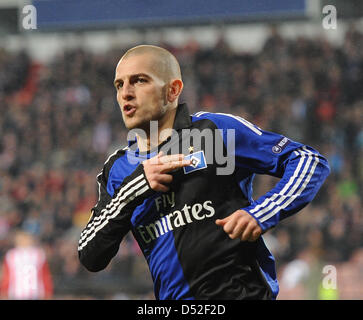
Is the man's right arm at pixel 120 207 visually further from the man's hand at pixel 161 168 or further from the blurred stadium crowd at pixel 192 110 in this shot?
the blurred stadium crowd at pixel 192 110

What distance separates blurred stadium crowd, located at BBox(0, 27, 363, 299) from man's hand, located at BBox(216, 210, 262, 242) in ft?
18.6

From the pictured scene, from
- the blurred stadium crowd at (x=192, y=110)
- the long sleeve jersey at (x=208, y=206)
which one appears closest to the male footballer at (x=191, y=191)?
the long sleeve jersey at (x=208, y=206)

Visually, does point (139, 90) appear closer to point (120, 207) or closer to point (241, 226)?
point (120, 207)

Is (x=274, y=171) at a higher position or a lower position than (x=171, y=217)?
higher

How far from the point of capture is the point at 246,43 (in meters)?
14.1

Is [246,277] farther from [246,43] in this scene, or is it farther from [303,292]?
[246,43]

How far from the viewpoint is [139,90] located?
295cm

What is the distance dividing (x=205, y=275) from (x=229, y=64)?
35.5ft

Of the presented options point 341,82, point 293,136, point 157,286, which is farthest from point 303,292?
point 157,286

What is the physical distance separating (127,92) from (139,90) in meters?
0.05

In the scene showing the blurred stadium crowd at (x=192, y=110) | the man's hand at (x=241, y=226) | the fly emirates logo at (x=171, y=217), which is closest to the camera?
the man's hand at (x=241, y=226)

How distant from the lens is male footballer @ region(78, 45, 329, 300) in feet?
9.21

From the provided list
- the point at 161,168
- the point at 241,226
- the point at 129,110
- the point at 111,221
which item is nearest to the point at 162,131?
the point at 129,110

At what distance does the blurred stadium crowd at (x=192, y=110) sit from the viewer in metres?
9.05
